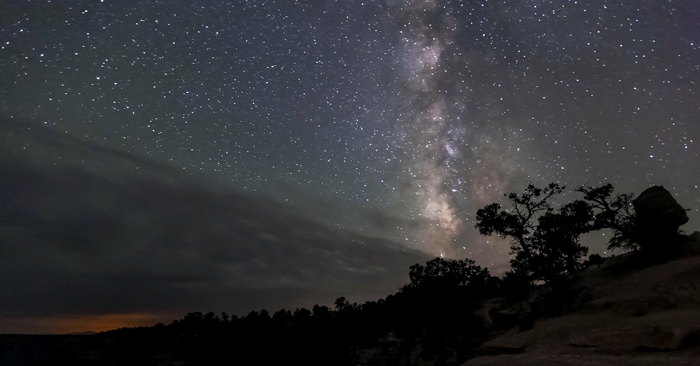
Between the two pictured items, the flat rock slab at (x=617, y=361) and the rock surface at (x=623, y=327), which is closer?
the flat rock slab at (x=617, y=361)

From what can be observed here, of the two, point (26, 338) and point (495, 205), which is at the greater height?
point (495, 205)

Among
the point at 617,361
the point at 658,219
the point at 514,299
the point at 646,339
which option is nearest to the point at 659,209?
the point at 658,219

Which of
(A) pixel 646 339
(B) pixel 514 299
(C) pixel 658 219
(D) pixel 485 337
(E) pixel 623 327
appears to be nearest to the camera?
(A) pixel 646 339

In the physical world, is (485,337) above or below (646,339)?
below

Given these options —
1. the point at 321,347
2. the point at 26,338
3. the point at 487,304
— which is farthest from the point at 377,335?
the point at 26,338

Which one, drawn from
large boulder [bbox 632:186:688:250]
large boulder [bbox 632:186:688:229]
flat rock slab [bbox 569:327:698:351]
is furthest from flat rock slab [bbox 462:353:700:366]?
large boulder [bbox 632:186:688:229]

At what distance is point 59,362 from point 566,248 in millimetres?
154379

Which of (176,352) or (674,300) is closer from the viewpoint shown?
(674,300)

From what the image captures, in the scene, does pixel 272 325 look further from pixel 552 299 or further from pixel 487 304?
pixel 552 299

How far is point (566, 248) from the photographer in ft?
143

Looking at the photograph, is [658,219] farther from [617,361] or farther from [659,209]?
[617,361]

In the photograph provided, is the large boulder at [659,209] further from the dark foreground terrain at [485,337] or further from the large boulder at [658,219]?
the dark foreground terrain at [485,337]

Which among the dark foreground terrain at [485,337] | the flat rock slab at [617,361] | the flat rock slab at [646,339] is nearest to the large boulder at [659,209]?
the dark foreground terrain at [485,337]

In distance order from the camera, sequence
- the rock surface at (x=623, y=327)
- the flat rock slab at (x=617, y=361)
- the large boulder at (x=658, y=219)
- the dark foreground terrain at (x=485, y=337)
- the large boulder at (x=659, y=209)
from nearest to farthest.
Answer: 1. the flat rock slab at (x=617, y=361)
2. the rock surface at (x=623, y=327)
3. the dark foreground terrain at (x=485, y=337)
4. the large boulder at (x=658, y=219)
5. the large boulder at (x=659, y=209)
